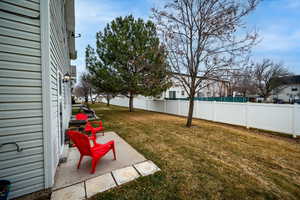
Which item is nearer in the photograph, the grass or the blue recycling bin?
the blue recycling bin

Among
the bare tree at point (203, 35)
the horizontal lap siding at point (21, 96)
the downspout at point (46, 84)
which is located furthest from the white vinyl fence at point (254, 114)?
the horizontal lap siding at point (21, 96)

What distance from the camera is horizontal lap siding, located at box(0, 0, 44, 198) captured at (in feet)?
5.66

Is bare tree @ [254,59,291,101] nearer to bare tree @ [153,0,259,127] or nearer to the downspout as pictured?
bare tree @ [153,0,259,127]

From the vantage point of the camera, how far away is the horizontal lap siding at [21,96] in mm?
1727

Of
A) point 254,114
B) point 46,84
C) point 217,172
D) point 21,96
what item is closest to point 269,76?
point 254,114

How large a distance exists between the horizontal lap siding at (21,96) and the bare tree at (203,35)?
5665 mm

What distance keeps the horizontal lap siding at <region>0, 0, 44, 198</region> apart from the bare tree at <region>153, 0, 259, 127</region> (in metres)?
5.66

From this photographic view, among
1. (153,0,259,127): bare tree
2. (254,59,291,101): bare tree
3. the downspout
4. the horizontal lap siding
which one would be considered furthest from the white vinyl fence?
(254,59,291,101): bare tree

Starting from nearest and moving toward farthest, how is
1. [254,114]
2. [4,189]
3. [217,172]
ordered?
[4,189]
[217,172]
[254,114]

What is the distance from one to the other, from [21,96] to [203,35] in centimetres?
688

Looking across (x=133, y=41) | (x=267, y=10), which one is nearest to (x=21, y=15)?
(x=267, y=10)

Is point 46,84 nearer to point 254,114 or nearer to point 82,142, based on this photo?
point 82,142

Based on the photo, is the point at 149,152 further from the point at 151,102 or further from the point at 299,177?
the point at 151,102

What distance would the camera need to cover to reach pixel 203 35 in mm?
6066
